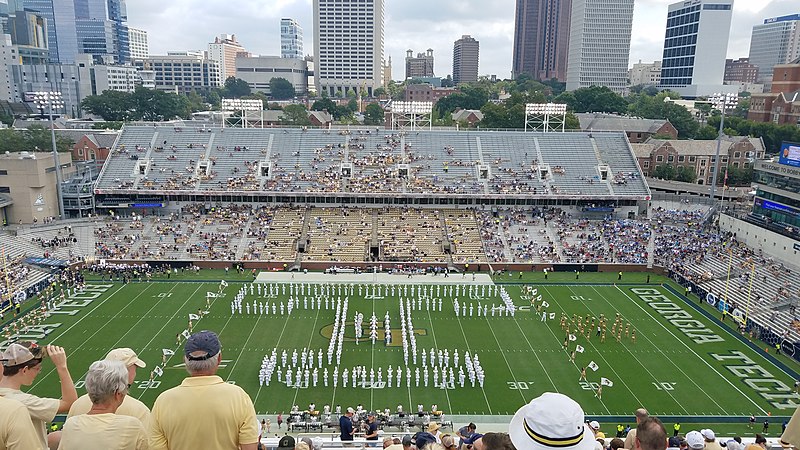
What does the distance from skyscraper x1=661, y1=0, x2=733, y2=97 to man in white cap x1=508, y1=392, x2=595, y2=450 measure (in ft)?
387

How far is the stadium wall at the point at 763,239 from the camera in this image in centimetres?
3418

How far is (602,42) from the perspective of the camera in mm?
127125

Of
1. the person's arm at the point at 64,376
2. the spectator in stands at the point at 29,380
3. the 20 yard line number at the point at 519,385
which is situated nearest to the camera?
the spectator in stands at the point at 29,380

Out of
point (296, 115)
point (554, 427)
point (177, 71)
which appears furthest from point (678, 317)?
point (177, 71)

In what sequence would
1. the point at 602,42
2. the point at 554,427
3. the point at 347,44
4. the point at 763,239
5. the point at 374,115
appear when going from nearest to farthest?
the point at 554,427 < the point at 763,239 < the point at 374,115 < the point at 602,42 < the point at 347,44

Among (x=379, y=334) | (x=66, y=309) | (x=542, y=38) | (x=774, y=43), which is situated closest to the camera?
(x=379, y=334)

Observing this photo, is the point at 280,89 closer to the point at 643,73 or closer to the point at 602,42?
the point at 602,42

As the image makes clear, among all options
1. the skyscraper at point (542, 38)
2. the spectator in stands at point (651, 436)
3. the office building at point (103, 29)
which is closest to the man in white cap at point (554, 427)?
the spectator in stands at point (651, 436)

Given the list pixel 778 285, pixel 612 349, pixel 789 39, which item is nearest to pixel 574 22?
pixel 789 39

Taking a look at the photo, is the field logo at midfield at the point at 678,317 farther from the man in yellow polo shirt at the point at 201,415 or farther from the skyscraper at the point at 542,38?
the skyscraper at the point at 542,38

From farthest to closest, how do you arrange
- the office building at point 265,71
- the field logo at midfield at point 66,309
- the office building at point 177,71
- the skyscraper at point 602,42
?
the office building at point 265,71 < the office building at point 177,71 < the skyscraper at point 602,42 < the field logo at midfield at point 66,309

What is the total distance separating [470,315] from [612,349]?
7.21 metres

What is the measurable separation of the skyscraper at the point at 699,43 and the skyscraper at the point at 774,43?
66899mm

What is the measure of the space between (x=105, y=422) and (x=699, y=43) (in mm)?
119932
